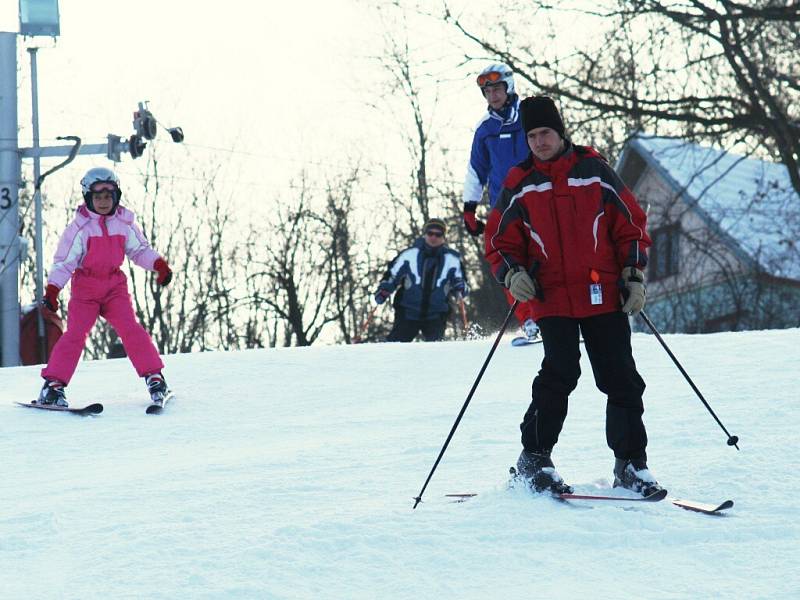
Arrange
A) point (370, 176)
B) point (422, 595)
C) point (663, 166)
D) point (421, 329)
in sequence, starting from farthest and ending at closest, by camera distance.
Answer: point (370, 176)
point (663, 166)
point (421, 329)
point (422, 595)

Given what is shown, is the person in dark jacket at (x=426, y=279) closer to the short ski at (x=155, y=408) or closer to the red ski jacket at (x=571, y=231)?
the short ski at (x=155, y=408)

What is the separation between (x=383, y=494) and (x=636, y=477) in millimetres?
1017

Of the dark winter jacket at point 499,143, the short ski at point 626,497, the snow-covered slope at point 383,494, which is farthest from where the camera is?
the dark winter jacket at point 499,143

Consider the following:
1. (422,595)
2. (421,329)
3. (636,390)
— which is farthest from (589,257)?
(421,329)

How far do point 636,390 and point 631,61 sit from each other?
1111cm

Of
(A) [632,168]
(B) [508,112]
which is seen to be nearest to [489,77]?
(B) [508,112]

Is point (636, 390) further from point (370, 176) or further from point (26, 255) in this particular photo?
point (370, 176)

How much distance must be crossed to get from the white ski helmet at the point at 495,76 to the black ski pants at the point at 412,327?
3.86m

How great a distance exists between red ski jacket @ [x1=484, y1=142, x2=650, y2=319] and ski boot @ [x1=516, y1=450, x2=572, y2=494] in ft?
1.84

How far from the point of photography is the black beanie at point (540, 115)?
16.8 ft

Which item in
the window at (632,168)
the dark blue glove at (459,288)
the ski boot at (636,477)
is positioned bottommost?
the ski boot at (636,477)

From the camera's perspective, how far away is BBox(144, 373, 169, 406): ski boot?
8.43 metres

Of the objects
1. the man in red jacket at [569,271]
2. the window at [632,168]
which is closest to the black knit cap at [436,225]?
the man in red jacket at [569,271]

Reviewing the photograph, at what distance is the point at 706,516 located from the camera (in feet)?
15.6
